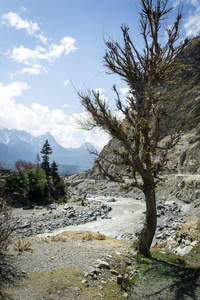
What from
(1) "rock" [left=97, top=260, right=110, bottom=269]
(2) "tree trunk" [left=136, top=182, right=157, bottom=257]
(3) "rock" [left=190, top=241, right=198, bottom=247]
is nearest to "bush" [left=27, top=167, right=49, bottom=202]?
(2) "tree trunk" [left=136, top=182, right=157, bottom=257]

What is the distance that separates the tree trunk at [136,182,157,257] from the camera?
834 cm

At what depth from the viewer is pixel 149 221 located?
8.47 m

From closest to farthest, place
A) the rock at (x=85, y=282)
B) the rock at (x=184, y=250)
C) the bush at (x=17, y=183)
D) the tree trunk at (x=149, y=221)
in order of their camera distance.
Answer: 1. the rock at (x=85, y=282)
2. the tree trunk at (x=149, y=221)
3. the rock at (x=184, y=250)
4. the bush at (x=17, y=183)

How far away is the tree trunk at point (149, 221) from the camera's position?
27.3ft

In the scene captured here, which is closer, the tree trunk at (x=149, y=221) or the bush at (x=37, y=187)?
the tree trunk at (x=149, y=221)

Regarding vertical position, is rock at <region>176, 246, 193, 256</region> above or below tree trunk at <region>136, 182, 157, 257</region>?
below

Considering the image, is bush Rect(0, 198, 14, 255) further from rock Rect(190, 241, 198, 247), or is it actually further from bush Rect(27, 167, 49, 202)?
bush Rect(27, 167, 49, 202)

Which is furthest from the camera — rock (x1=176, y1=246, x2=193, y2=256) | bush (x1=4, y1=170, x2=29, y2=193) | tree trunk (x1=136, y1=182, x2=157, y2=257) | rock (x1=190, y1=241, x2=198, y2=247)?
bush (x1=4, y1=170, x2=29, y2=193)

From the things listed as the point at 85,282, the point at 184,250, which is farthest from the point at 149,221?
the point at 85,282

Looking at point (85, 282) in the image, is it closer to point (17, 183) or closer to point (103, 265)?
point (103, 265)

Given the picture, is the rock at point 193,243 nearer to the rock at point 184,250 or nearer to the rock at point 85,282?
the rock at point 184,250

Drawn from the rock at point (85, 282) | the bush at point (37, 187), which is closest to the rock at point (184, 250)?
the rock at point (85, 282)

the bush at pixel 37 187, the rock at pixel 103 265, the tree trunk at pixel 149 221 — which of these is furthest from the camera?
the bush at pixel 37 187

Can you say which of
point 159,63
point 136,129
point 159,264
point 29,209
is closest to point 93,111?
point 136,129
